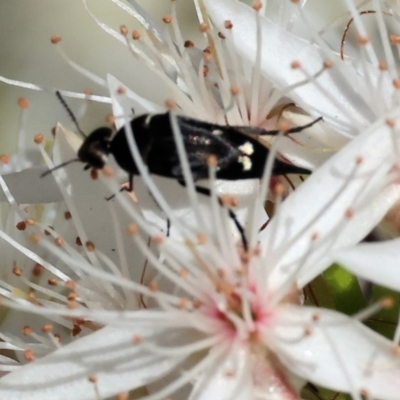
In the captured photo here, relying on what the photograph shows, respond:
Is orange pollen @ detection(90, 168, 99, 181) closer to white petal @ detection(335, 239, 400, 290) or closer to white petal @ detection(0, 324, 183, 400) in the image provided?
white petal @ detection(0, 324, 183, 400)

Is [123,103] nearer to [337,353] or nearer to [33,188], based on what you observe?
[33,188]

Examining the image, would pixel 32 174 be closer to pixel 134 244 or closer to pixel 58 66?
pixel 134 244

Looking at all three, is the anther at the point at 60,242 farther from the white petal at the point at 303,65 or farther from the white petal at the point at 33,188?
the white petal at the point at 303,65

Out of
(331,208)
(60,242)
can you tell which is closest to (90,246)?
(60,242)

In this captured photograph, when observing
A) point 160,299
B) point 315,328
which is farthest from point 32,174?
point 315,328

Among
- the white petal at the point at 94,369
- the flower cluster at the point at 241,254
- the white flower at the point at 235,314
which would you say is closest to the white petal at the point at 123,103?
the flower cluster at the point at 241,254

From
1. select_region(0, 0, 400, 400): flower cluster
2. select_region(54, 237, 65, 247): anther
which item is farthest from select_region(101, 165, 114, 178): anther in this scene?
select_region(54, 237, 65, 247): anther
